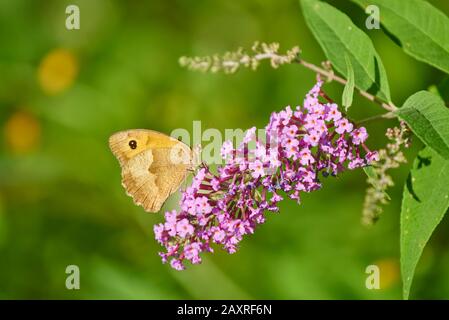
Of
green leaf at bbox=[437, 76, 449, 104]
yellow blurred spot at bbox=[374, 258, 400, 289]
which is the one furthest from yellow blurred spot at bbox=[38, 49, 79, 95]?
green leaf at bbox=[437, 76, 449, 104]

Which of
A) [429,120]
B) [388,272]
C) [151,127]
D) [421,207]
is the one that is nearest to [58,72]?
[151,127]

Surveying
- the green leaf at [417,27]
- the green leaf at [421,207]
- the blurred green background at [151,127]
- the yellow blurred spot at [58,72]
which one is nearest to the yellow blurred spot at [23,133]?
the blurred green background at [151,127]

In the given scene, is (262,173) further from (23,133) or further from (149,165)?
(23,133)

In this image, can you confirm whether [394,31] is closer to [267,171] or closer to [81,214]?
[267,171]

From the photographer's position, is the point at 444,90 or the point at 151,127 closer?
the point at 444,90

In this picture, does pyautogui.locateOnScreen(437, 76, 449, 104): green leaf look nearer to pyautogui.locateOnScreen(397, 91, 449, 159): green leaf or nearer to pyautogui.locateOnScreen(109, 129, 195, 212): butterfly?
pyautogui.locateOnScreen(397, 91, 449, 159): green leaf
